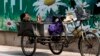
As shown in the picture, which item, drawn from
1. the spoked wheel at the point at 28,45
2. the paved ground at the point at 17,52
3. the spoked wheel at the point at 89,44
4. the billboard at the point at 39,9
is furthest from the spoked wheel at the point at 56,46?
the billboard at the point at 39,9

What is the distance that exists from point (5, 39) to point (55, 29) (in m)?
3.50

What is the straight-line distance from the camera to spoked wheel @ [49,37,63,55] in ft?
34.3

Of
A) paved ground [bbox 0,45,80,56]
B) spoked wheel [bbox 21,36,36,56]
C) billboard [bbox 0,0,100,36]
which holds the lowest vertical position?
paved ground [bbox 0,45,80,56]

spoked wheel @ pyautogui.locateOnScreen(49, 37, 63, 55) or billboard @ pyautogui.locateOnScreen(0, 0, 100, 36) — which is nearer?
spoked wheel @ pyautogui.locateOnScreen(49, 37, 63, 55)

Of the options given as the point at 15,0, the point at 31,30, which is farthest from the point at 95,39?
the point at 15,0

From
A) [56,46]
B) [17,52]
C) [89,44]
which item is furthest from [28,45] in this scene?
[89,44]

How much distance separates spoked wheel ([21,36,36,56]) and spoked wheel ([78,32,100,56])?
154 centimetres

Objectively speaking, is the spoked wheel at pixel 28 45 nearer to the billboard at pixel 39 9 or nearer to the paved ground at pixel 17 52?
the paved ground at pixel 17 52

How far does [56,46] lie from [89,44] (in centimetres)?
145

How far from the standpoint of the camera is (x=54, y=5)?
11922mm

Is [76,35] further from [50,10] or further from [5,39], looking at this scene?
[5,39]

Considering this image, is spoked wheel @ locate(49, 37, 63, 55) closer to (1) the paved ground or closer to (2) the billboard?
(1) the paved ground

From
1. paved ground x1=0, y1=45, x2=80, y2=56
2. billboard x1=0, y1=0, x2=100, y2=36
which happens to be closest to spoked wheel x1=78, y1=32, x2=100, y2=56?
paved ground x1=0, y1=45, x2=80, y2=56

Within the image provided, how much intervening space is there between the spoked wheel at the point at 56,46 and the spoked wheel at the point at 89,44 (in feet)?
2.57
